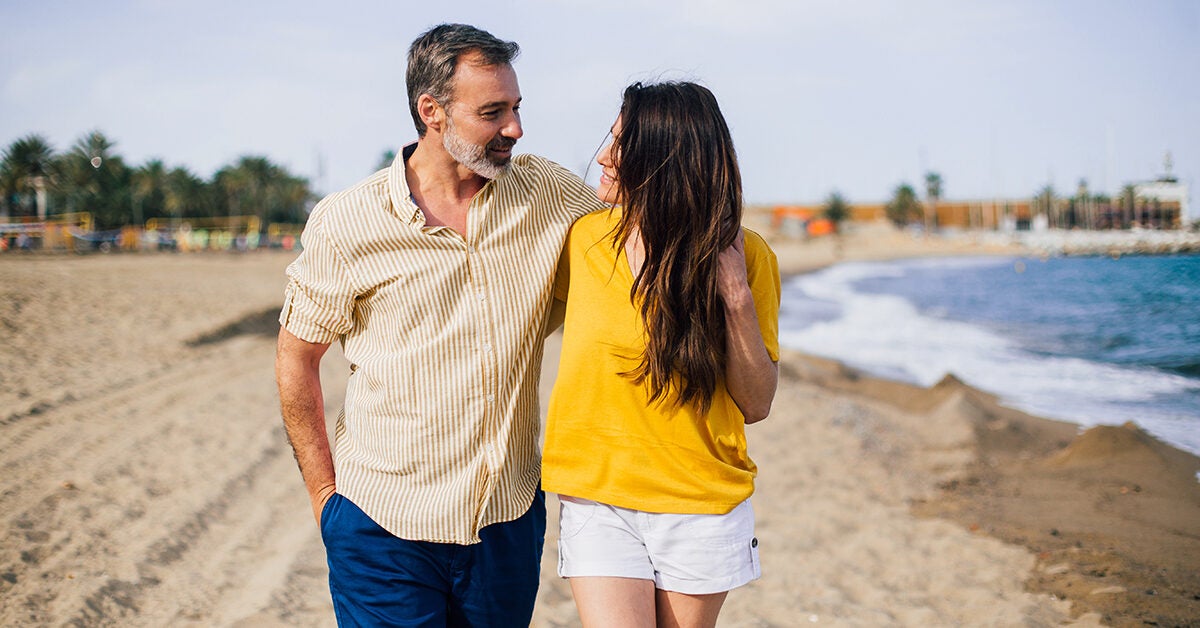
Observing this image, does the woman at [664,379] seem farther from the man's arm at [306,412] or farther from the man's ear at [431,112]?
the man's arm at [306,412]

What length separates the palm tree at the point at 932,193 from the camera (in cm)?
11245

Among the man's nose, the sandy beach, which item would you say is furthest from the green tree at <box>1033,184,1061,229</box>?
the man's nose

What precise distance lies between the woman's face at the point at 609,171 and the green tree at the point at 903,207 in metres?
112

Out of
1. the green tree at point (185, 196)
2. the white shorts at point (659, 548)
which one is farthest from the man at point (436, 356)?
the green tree at point (185, 196)

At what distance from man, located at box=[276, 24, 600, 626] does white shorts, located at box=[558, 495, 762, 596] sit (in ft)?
0.99

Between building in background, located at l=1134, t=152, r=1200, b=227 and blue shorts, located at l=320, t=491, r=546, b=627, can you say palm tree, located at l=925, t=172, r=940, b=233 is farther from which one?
blue shorts, located at l=320, t=491, r=546, b=627

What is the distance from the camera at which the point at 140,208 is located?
4709 cm

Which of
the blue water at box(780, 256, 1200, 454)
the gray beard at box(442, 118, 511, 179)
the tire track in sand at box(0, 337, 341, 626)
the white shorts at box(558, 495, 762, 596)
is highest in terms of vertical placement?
the gray beard at box(442, 118, 511, 179)

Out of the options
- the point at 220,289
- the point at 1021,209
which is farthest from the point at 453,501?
the point at 1021,209

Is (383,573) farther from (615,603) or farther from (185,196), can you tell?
(185,196)

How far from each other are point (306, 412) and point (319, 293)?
14.3 inches

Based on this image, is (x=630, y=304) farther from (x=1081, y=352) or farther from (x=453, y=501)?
(x=1081, y=352)

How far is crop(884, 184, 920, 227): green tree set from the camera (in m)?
108

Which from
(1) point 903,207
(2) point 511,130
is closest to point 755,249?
(2) point 511,130
